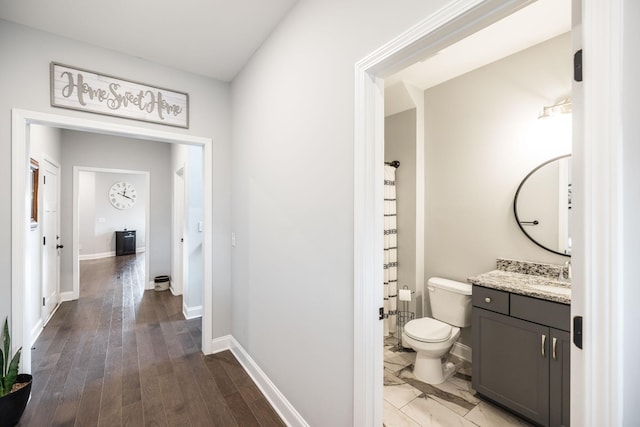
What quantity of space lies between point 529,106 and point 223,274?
3.05 metres

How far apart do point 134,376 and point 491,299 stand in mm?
2850

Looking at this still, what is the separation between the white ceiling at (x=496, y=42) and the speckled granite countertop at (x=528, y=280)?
5.47 feet

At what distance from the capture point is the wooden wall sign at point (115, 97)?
6.82 feet

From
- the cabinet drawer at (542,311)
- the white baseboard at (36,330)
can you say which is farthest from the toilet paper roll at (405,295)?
the white baseboard at (36,330)

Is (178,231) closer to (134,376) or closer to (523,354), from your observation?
(134,376)

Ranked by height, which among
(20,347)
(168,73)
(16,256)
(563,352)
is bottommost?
(20,347)

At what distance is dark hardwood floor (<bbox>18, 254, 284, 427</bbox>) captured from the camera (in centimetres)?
187

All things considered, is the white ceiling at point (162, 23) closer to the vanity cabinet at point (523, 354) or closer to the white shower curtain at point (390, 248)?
the white shower curtain at point (390, 248)

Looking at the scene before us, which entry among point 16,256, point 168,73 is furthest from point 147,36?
point 16,256

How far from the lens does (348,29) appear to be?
1.38 meters

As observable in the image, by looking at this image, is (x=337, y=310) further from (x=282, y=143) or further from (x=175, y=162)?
(x=175, y=162)

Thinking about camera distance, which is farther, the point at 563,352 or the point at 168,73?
the point at 168,73

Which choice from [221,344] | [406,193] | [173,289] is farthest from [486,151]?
[173,289]

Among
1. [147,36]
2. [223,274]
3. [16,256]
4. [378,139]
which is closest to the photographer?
[378,139]
